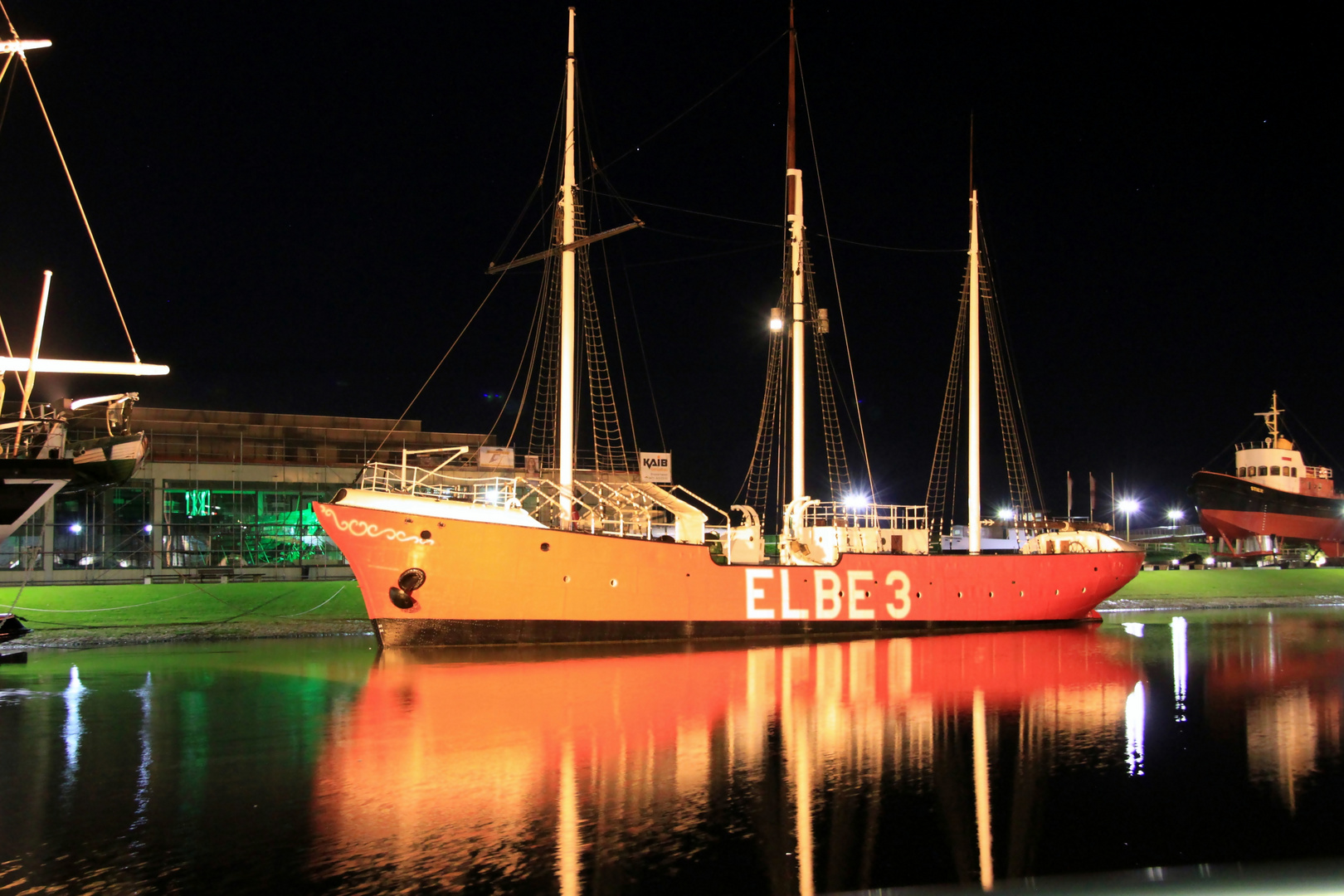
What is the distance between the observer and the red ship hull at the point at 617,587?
2114 cm

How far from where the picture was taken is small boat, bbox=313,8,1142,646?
70.0 ft

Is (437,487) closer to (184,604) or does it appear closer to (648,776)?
(184,604)

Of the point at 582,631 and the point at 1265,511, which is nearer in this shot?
the point at 582,631

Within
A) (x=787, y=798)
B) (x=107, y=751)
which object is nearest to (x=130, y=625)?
(x=107, y=751)

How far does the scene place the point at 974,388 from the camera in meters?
31.5

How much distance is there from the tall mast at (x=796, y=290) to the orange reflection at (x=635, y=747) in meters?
8.90

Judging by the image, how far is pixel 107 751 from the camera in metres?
11.7

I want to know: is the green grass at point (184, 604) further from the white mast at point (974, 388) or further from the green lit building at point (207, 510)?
the white mast at point (974, 388)

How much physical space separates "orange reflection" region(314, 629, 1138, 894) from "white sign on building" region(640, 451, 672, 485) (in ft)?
76.4

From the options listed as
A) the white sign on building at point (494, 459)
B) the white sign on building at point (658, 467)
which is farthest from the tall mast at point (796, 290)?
the white sign on building at point (658, 467)

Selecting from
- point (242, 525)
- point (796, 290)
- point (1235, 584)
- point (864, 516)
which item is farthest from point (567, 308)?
point (1235, 584)

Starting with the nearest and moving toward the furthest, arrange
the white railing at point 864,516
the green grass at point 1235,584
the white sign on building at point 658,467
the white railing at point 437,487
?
the white railing at point 437,487, the white railing at point 864,516, the green grass at point 1235,584, the white sign on building at point 658,467

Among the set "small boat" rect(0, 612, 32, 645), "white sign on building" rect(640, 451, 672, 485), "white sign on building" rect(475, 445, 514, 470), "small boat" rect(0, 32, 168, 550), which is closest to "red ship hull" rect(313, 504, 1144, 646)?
"small boat" rect(0, 32, 168, 550)

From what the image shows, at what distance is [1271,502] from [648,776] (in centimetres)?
5037
